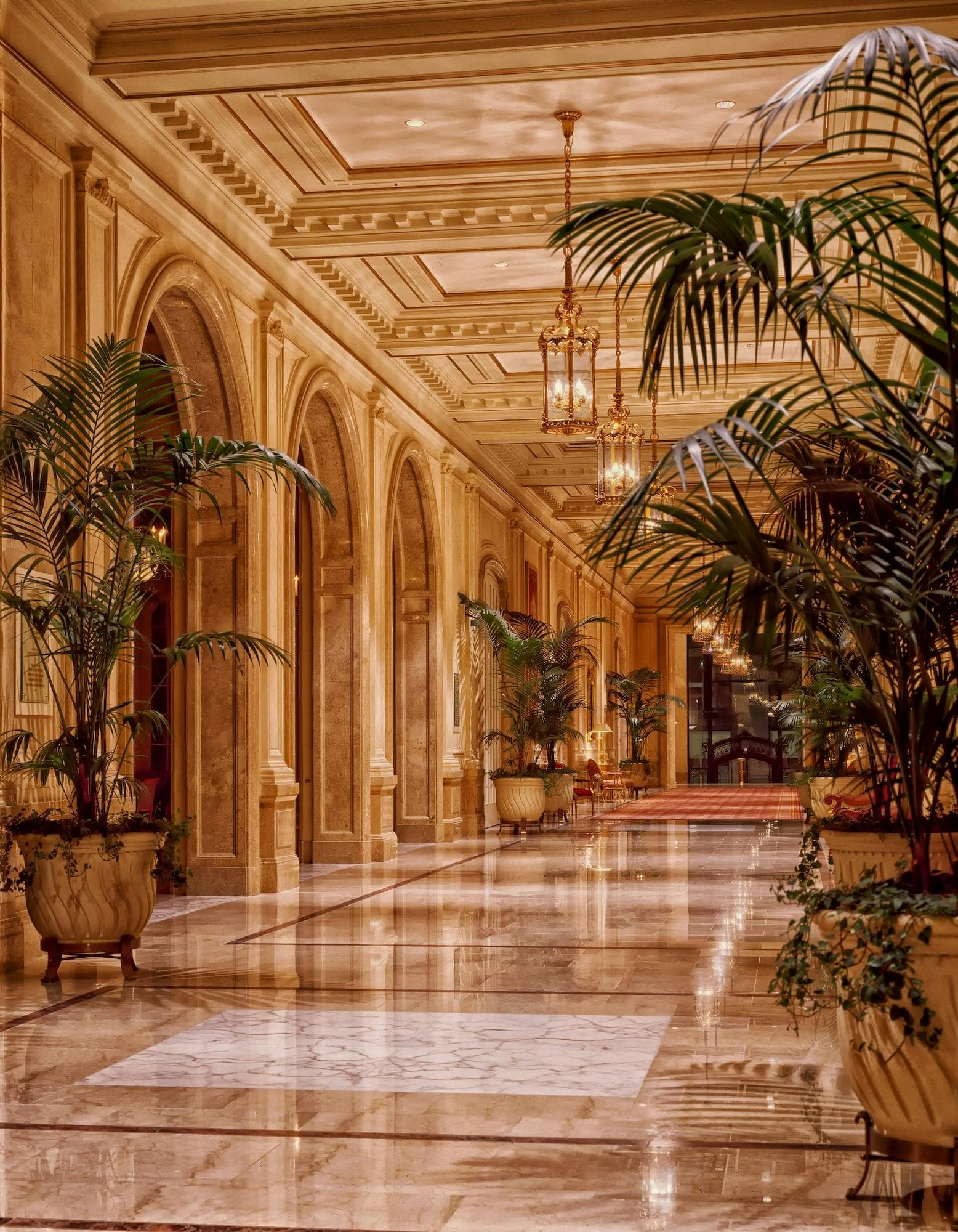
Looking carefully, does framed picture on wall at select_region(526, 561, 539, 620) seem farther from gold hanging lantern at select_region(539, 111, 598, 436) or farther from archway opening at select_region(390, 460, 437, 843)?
gold hanging lantern at select_region(539, 111, 598, 436)

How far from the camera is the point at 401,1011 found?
618 cm

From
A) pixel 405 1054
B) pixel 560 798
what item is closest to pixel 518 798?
pixel 560 798

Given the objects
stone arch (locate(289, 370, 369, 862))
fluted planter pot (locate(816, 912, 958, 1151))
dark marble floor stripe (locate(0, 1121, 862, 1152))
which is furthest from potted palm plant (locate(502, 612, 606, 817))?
fluted planter pot (locate(816, 912, 958, 1151))

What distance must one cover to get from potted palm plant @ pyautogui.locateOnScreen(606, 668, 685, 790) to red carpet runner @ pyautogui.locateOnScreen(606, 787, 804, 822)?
0.74m

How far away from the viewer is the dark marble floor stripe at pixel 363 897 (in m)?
8.65

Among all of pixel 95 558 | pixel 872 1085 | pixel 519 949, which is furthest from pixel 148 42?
pixel 872 1085

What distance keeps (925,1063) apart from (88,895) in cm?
438

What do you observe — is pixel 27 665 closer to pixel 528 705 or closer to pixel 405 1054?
pixel 405 1054

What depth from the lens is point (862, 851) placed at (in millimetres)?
6406

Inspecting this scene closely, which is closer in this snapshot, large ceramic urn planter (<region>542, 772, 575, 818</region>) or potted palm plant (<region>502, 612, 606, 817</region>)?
potted palm plant (<region>502, 612, 606, 817</region>)

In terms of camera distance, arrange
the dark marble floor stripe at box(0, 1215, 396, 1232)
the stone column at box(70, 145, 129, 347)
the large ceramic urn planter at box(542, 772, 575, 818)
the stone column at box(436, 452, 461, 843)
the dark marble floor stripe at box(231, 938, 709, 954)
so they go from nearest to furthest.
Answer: the dark marble floor stripe at box(0, 1215, 396, 1232) < the dark marble floor stripe at box(231, 938, 709, 954) < the stone column at box(70, 145, 129, 347) < the stone column at box(436, 452, 461, 843) < the large ceramic urn planter at box(542, 772, 575, 818)

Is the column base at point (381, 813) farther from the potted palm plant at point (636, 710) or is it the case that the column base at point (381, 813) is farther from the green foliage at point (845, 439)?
the potted palm plant at point (636, 710)

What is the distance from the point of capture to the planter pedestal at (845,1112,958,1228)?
135 inches

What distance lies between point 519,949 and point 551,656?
39.2 feet
